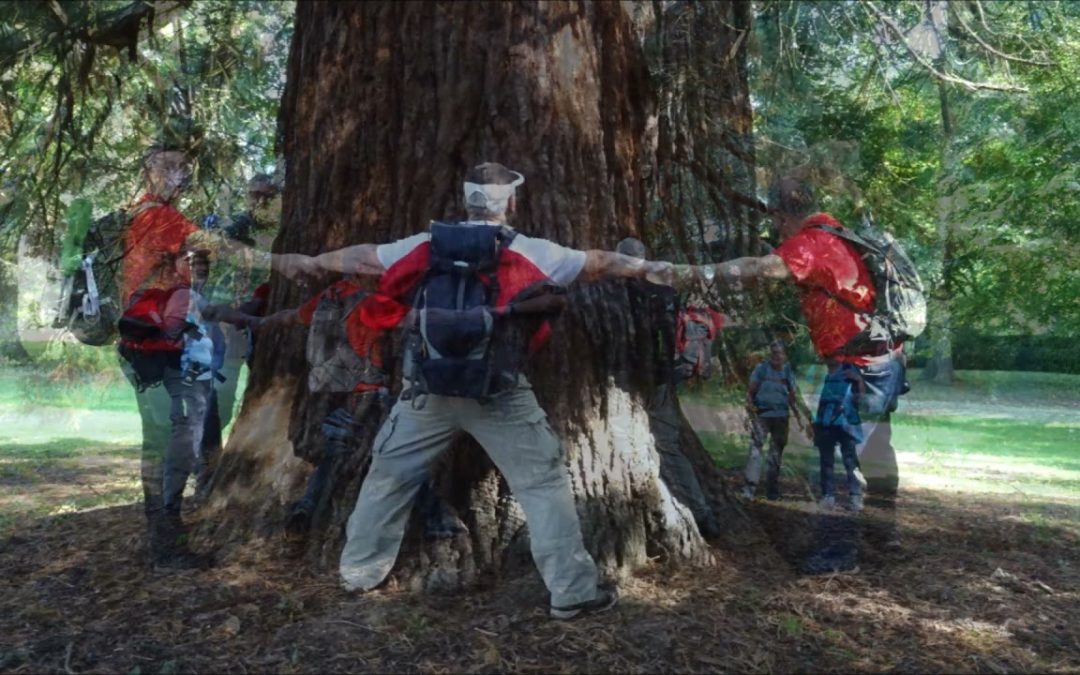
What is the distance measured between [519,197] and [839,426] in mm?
2209

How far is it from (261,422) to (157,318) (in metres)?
0.70

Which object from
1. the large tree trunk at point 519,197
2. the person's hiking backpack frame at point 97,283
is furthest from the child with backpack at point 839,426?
Answer: the person's hiking backpack frame at point 97,283

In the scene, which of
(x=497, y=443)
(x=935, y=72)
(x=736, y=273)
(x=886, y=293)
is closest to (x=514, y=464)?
(x=497, y=443)

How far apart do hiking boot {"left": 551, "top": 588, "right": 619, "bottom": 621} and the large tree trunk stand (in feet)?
0.93

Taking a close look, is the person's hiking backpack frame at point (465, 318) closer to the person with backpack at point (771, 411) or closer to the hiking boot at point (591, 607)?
the hiking boot at point (591, 607)

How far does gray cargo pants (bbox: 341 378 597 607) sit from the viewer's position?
3771 millimetres

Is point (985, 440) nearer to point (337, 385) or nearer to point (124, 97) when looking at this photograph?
point (337, 385)

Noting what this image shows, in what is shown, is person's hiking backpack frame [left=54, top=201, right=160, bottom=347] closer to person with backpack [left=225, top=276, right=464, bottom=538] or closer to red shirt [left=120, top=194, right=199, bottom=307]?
red shirt [left=120, top=194, right=199, bottom=307]

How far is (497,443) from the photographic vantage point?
12.5 ft

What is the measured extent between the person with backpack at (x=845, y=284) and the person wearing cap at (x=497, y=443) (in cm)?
94

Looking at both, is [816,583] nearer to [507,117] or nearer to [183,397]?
[507,117]

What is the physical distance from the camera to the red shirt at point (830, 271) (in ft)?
Result: 14.5

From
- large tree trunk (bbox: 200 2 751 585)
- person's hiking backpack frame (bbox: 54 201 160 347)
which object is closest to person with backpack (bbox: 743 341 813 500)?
large tree trunk (bbox: 200 2 751 585)

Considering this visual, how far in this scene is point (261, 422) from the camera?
485cm
